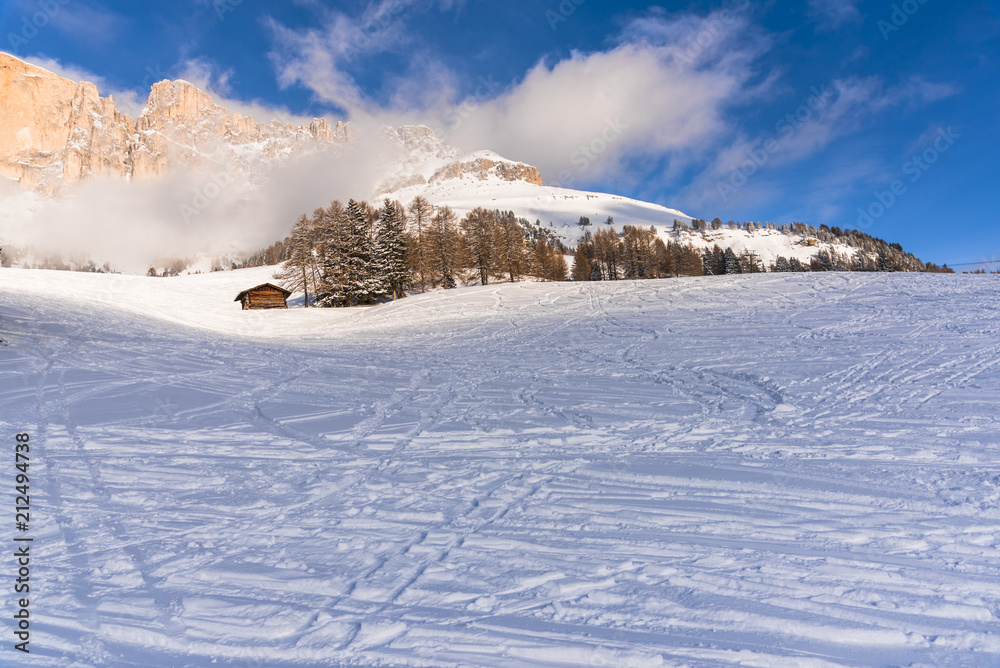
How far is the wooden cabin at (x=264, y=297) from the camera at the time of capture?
40.7m

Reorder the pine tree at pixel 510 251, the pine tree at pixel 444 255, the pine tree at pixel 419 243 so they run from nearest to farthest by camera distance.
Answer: the pine tree at pixel 419 243 → the pine tree at pixel 444 255 → the pine tree at pixel 510 251

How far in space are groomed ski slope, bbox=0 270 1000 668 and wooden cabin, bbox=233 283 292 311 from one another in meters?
30.5

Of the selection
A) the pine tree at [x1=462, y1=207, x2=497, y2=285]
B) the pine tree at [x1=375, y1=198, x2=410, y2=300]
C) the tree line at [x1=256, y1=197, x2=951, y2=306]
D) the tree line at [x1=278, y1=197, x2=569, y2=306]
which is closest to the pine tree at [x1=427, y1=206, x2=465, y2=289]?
the tree line at [x1=278, y1=197, x2=569, y2=306]

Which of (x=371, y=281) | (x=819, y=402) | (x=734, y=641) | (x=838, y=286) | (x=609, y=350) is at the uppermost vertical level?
(x=371, y=281)

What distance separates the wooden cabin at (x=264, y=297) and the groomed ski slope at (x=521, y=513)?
3055cm

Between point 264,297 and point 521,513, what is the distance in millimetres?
43152

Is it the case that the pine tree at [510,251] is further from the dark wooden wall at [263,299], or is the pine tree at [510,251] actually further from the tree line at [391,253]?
the dark wooden wall at [263,299]

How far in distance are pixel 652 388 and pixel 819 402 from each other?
9.93ft

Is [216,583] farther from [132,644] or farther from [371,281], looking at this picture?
[371,281]

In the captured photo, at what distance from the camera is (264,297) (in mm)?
41156

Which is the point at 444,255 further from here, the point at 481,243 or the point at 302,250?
the point at 302,250

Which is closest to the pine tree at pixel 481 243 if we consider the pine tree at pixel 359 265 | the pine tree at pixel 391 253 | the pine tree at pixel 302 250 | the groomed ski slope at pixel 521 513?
the pine tree at pixel 391 253

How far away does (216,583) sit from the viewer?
357cm

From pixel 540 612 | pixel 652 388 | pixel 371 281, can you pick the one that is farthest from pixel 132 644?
pixel 371 281
